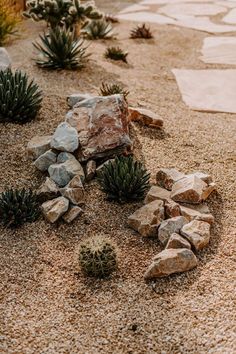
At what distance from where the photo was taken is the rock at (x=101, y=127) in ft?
13.6

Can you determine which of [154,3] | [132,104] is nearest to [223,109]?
[132,104]

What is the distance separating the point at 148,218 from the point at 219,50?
4.29m

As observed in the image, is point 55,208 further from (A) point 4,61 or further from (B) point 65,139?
(A) point 4,61

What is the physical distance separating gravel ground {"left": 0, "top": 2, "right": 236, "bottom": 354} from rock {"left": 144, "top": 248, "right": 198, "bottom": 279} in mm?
52

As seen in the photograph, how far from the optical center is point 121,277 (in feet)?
10.7

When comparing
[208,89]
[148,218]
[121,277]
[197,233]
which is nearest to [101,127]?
[148,218]

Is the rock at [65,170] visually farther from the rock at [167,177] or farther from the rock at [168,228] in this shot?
the rock at [168,228]

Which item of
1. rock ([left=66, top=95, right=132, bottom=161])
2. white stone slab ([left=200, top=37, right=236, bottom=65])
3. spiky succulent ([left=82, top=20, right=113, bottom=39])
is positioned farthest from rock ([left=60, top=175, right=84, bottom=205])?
spiky succulent ([left=82, top=20, right=113, bottom=39])

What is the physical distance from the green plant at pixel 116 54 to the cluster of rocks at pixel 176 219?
3.14m

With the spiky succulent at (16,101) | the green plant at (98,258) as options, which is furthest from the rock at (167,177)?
the spiky succulent at (16,101)

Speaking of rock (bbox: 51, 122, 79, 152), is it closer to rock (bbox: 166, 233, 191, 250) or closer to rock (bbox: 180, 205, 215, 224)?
rock (bbox: 180, 205, 215, 224)

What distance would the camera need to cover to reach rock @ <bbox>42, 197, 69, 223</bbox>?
3703mm

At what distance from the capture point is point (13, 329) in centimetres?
290

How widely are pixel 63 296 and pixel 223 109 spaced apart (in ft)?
9.74
